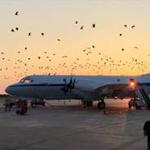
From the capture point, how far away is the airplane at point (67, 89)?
56987 mm

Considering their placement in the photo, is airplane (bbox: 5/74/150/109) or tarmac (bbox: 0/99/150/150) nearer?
tarmac (bbox: 0/99/150/150)

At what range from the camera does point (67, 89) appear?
5834 cm

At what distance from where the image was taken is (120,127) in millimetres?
31969

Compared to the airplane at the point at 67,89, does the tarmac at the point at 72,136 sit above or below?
A: below

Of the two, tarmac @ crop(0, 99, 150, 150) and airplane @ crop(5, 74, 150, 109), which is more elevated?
airplane @ crop(5, 74, 150, 109)

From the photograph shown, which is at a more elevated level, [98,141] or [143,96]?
[143,96]

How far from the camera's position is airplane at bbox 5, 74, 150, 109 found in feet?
187

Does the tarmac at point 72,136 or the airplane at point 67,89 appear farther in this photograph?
the airplane at point 67,89

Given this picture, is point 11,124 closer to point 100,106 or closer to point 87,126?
point 87,126

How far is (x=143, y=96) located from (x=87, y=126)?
56.8ft

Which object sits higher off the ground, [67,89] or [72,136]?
[67,89]

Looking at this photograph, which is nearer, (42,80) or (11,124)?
(11,124)

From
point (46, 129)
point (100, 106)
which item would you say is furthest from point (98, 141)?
point (100, 106)

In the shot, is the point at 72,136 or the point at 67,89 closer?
the point at 72,136
